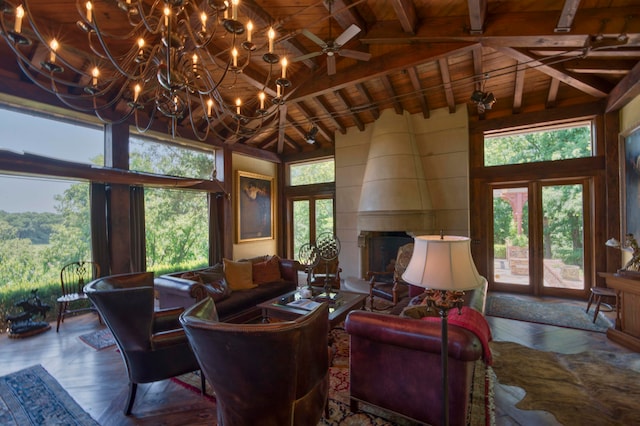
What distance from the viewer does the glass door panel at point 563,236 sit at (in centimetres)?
484

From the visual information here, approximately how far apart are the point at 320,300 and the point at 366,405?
1.33 meters

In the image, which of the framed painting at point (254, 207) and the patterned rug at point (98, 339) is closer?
the patterned rug at point (98, 339)

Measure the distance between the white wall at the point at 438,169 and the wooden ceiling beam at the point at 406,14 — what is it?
2312 millimetres

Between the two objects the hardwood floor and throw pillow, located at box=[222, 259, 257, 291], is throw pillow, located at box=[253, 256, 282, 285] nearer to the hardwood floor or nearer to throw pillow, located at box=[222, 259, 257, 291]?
throw pillow, located at box=[222, 259, 257, 291]

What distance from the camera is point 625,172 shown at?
4078 millimetres

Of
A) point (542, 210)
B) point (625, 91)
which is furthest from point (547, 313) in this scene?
point (625, 91)

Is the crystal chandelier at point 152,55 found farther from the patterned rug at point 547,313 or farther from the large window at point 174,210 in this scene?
the patterned rug at point 547,313

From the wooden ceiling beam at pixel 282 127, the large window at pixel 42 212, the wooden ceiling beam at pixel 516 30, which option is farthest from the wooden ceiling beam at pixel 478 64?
the large window at pixel 42 212

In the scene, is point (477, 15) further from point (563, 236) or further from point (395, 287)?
point (563, 236)

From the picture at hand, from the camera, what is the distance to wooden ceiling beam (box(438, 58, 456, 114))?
4258 millimetres

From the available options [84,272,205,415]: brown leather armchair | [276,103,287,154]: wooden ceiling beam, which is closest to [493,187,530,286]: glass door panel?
[276,103,287,154]: wooden ceiling beam

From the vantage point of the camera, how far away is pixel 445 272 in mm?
1521

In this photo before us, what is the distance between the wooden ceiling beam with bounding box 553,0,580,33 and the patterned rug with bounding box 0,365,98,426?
17.6 feet

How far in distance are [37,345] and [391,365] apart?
401 cm
